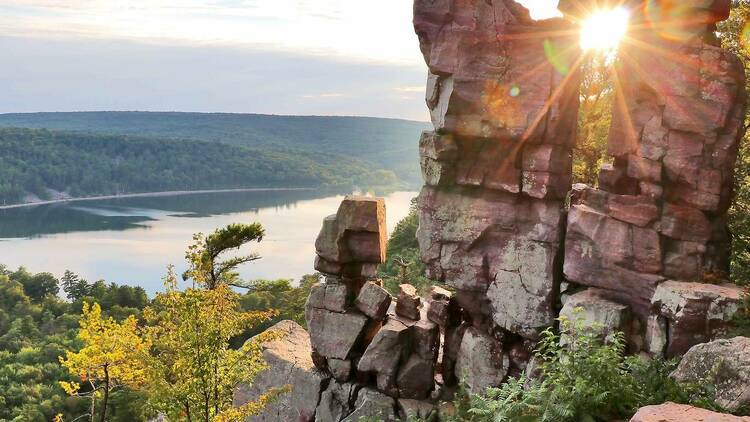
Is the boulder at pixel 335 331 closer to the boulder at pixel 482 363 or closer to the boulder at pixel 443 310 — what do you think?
the boulder at pixel 443 310

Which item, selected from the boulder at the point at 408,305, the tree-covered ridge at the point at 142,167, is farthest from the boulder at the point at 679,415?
the tree-covered ridge at the point at 142,167

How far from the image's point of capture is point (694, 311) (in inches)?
498

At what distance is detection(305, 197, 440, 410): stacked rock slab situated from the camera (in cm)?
1748

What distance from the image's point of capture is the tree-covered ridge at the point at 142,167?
164250mm

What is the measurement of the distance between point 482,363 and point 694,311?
5994 millimetres

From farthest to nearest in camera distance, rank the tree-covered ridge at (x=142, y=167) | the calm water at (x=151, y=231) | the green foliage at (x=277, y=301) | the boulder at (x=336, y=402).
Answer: the tree-covered ridge at (x=142, y=167), the calm water at (x=151, y=231), the green foliage at (x=277, y=301), the boulder at (x=336, y=402)

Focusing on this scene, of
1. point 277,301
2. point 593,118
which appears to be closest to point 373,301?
point 593,118

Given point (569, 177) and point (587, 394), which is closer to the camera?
point (587, 394)

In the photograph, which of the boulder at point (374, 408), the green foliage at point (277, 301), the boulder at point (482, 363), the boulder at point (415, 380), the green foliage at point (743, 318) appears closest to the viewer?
the green foliage at point (743, 318)

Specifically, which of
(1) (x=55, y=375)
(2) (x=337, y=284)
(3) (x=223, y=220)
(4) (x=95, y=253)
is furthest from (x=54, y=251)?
(2) (x=337, y=284)

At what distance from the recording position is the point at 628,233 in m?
14.6

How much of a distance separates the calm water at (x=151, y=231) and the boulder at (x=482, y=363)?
51.5 metres

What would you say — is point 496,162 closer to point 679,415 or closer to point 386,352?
point 386,352

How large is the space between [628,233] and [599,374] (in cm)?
582
